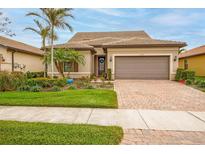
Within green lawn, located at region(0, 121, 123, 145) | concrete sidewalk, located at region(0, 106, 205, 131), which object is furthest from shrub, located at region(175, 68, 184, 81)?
green lawn, located at region(0, 121, 123, 145)

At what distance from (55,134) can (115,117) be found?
85.9 inches

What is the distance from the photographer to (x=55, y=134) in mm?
3941

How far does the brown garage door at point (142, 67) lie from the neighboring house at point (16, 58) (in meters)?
10.1

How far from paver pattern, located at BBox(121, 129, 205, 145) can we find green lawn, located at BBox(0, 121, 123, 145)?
0.25 metres

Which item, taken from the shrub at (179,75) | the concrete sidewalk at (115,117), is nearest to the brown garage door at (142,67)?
the shrub at (179,75)

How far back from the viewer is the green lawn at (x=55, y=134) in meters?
3.64

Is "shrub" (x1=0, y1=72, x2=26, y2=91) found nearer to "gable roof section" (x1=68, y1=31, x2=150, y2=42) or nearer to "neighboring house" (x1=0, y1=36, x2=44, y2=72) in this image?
"neighboring house" (x1=0, y1=36, x2=44, y2=72)

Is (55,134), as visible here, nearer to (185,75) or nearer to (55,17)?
(55,17)

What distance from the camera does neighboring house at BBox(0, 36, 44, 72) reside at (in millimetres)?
15767

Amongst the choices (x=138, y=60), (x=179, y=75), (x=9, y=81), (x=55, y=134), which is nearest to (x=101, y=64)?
(x=138, y=60)

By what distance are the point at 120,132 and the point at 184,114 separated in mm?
3026
